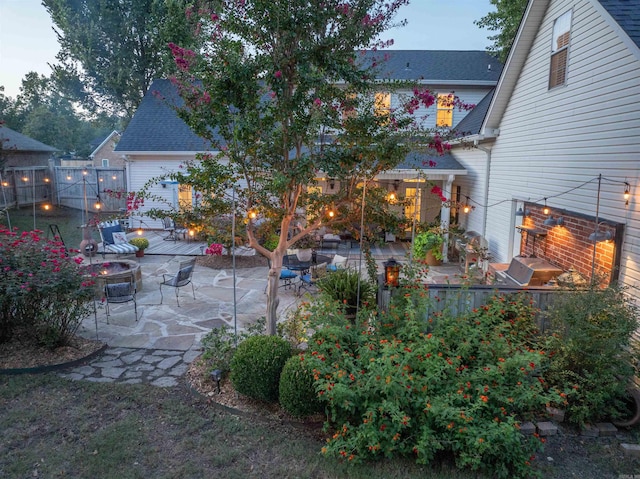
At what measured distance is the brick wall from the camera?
21.0 ft

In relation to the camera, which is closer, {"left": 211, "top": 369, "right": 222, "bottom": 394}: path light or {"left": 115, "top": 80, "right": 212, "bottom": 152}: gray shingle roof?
{"left": 211, "top": 369, "right": 222, "bottom": 394}: path light

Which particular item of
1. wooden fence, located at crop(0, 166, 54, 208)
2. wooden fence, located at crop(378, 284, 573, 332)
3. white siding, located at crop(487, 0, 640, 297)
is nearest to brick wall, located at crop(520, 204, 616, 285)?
white siding, located at crop(487, 0, 640, 297)

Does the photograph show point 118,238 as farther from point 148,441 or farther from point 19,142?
point 19,142

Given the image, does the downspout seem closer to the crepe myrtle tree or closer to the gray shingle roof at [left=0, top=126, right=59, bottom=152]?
the crepe myrtle tree

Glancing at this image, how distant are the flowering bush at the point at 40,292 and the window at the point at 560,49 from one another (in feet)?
28.9

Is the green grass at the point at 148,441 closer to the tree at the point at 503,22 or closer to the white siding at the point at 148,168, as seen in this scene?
the white siding at the point at 148,168

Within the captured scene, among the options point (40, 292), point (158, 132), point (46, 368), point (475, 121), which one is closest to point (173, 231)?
point (158, 132)

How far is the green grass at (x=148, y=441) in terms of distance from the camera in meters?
3.97

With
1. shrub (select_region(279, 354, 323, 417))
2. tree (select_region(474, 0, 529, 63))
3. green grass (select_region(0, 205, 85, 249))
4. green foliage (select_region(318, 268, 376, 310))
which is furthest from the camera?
tree (select_region(474, 0, 529, 63))

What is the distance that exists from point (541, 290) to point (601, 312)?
1255mm

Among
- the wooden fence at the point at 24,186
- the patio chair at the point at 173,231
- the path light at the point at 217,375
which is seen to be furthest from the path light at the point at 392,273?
the wooden fence at the point at 24,186

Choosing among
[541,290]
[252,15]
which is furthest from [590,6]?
[252,15]

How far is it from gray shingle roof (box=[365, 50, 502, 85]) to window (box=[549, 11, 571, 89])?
6952mm

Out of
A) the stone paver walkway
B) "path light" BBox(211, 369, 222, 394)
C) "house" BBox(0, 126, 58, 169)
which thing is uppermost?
"house" BBox(0, 126, 58, 169)
